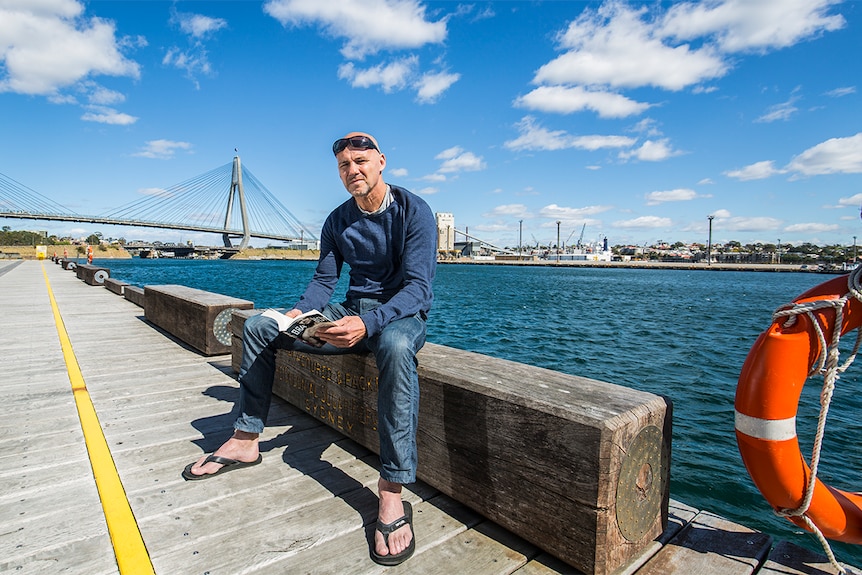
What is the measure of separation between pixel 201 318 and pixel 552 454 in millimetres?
4097

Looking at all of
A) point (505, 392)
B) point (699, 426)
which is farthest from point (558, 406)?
point (699, 426)

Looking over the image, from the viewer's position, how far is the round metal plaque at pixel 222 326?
4.57 meters

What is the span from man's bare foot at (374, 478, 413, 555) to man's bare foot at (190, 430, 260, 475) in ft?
2.69

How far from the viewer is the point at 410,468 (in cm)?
181

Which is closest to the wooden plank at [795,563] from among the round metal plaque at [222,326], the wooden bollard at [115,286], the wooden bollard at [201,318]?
the wooden bollard at [201,318]

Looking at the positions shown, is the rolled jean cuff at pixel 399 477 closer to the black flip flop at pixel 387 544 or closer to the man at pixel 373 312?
the man at pixel 373 312

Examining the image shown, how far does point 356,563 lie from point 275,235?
3190 inches

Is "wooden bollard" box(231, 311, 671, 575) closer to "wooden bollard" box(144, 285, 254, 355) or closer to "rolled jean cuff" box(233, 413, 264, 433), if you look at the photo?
"rolled jean cuff" box(233, 413, 264, 433)

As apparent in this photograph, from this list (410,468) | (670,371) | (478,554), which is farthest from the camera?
(670,371)

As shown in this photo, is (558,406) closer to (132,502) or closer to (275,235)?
(132,502)

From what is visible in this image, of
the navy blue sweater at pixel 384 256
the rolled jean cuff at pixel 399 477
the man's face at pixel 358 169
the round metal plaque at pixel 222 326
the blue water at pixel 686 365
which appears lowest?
the blue water at pixel 686 365

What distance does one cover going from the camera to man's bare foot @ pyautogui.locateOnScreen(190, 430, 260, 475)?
2180 mm

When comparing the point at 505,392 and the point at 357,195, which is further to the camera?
the point at 357,195

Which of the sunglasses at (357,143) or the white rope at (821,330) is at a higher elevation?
the sunglasses at (357,143)
